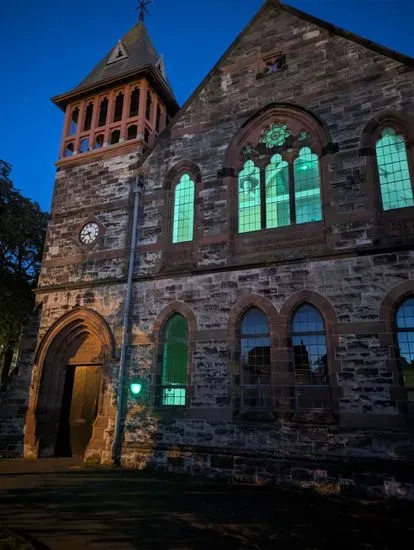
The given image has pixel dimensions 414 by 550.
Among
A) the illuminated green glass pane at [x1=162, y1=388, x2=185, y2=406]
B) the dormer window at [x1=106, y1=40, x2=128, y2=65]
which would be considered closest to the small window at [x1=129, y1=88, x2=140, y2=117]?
the dormer window at [x1=106, y1=40, x2=128, y2=65]

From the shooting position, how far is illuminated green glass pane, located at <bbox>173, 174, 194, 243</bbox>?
39.5 ft

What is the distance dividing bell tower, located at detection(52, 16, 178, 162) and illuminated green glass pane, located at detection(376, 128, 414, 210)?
792cm

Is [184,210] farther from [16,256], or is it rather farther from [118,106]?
[16,256]

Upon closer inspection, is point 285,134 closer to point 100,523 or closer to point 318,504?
point 318,504

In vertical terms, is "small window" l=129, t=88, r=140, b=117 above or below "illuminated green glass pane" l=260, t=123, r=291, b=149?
above

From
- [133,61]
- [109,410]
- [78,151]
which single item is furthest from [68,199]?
[109,410]

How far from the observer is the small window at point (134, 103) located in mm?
15219

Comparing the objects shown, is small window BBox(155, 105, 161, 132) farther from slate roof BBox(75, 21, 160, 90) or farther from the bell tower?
slate roof BBox(75, 21, 160, 90)

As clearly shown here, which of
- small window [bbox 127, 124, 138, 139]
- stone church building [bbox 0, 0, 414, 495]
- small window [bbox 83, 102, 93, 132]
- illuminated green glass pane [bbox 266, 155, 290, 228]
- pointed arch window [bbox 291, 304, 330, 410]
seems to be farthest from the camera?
small window [bbox 83, 102, 93, 132]

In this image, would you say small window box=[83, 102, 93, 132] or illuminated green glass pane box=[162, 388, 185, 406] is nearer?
illuminated green glass pane box=[162, 388, 185, 406]

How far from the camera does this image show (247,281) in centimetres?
1044

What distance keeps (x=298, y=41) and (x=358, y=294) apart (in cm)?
817

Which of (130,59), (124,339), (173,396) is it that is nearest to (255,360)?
(173,396)

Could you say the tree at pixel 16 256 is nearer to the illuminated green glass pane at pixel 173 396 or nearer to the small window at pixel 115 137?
the small window at pixel 115 137
